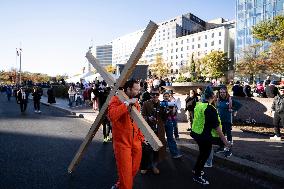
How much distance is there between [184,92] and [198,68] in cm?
7668

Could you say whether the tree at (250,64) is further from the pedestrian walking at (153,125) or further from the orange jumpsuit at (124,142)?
the orange jumpsuit at (124,142)

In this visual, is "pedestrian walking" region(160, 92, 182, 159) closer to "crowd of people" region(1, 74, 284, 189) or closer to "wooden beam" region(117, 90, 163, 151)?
"crowd of people" region(1, 74, 284, 189)

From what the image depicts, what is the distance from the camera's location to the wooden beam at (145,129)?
3.78 meters

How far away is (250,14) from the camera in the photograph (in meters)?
81.1

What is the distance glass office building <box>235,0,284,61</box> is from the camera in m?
75.8

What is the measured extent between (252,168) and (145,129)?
147 inches

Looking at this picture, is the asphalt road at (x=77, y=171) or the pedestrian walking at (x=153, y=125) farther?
the pedestrian walking at (x=153, y=125)

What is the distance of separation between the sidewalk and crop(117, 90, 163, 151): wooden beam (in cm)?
344

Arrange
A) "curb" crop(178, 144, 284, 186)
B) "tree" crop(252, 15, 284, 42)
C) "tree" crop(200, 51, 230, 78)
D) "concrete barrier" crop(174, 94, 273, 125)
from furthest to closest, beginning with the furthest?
"tree" crop(200, 51, 230, 78) → "tree" crop(252, 15, 284, 42) → "concrete barrier" crop(174, 94, 273, 125) → "curb" crop(178, 144, 284, 186)

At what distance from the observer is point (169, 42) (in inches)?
5261

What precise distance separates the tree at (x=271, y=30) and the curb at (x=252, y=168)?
29.3 m

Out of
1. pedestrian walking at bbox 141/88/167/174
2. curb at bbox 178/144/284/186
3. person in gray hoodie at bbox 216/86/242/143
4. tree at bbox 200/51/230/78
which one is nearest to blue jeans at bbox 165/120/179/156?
pedestrian walking at bbox 141/88/167/174

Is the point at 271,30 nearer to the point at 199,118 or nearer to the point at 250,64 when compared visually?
the point at 250,64

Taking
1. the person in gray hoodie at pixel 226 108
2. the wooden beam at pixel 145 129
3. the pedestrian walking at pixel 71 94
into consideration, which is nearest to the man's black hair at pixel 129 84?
the wooden beam at pixel 145 129
